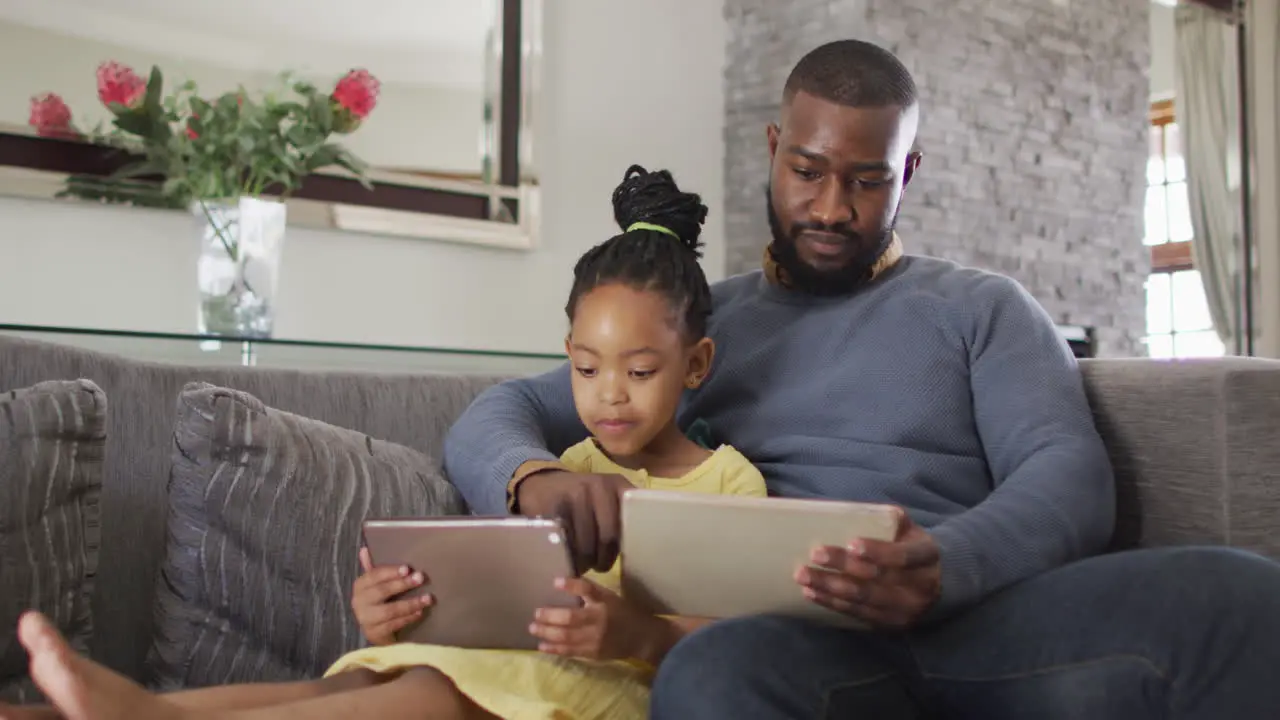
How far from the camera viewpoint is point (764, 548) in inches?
43.3

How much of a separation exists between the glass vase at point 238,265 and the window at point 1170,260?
202 inches

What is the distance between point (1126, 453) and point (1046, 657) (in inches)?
17.1

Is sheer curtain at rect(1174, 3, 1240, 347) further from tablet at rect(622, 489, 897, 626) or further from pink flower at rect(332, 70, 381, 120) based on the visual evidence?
tablet at rect(622, 489, 897, 626)

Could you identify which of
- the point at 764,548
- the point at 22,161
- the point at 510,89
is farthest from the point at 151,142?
the point at 764,548

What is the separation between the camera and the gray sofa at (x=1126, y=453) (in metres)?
1.42

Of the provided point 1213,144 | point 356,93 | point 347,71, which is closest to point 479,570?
point 356,93

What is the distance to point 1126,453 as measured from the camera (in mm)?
1524

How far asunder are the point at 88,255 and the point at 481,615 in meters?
1.80

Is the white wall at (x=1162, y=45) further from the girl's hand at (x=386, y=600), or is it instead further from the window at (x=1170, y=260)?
the girl's hand at (x=386, y=600)

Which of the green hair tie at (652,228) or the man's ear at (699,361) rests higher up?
the green hair tie at (652,228)

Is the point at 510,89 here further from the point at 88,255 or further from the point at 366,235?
the point at 88,255

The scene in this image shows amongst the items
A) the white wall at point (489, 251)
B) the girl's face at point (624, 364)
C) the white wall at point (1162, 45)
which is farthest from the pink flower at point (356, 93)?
the white wall at point (1162, 45)

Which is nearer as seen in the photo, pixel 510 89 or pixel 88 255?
pixel 88 255

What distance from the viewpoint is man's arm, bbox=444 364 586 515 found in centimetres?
141
